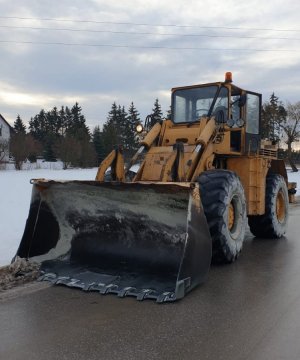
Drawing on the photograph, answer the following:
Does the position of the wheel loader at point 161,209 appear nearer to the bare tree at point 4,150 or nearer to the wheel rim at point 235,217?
the wheel rim at point 235,217

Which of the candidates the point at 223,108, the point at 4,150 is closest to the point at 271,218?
the point at 223,108

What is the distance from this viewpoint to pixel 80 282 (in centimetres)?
538

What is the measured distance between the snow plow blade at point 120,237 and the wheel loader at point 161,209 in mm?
13

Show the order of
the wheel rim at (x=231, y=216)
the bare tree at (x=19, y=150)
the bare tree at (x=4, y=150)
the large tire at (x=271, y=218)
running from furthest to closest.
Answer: the bare tree at (x=4, y=150) < the bare tree at (x=19, y=150) < the large tire at (x=271, y=218) < the wheel rim at (x=231, y=216)

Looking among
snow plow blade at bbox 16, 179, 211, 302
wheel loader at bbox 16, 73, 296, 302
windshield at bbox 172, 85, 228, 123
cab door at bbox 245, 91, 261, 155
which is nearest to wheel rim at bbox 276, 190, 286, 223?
wheel loader at bbox 16, 73, 296, 302

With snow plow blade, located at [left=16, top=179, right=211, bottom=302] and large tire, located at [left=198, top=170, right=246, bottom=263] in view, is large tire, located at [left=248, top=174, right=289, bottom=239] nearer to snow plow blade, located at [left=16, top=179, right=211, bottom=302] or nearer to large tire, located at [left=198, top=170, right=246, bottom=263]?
→ large tire, located at [left=198, top=170, right=246, bottom=263]

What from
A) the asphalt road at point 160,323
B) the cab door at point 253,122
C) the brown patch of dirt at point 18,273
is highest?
the cab door at point 253,122

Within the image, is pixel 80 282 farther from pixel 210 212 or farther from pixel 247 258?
pixel 247 258

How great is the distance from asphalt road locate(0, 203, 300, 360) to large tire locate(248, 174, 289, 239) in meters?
2.91

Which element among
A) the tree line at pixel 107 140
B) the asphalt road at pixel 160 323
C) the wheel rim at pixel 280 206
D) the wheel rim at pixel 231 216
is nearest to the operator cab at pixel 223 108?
the wheel rim at pixel 280 206

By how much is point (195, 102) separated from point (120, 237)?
11.3 feet

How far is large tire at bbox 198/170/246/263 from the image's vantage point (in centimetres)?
604

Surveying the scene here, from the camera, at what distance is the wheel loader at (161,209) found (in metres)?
5.22

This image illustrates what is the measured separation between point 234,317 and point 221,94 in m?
4.53
